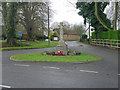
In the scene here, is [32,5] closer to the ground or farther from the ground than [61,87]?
farther from the ground

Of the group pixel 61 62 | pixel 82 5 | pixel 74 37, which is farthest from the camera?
pixel 74 37

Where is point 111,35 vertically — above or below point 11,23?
below

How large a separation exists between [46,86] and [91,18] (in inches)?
1029

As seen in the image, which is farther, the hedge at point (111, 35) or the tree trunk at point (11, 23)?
the tree trunk at point (11, 23)

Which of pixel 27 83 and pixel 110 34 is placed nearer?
pixel 27 83

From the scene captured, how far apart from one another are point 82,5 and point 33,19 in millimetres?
→ 12899

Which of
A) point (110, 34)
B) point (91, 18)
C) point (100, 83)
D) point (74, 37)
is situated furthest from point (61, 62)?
point (74, 37)

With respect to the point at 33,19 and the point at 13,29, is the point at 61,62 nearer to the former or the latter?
the point at 13,29

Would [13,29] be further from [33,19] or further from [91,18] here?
[91,18]

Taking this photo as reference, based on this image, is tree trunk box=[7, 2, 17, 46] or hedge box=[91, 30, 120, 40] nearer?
hedge box=[91, 30, 120, 40]

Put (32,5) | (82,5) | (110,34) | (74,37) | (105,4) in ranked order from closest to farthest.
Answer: (110,34) < (105,4) < (82,5) < (32,5) < (74,37)

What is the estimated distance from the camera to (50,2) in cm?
3369

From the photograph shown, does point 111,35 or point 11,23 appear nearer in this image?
point 111,35

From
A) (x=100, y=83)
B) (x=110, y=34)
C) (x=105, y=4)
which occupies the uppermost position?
(x=105, y=4)
